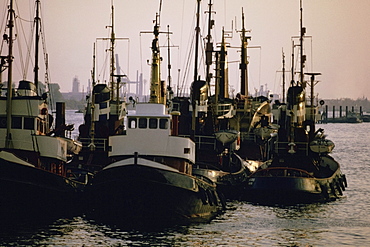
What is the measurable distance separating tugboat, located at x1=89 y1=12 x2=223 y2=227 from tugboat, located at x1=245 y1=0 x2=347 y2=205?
9.56 m

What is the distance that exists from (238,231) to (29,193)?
1297cm

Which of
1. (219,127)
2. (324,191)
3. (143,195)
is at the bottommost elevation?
(324,191)

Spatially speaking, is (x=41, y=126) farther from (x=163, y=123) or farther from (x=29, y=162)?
(x=163, y=123)

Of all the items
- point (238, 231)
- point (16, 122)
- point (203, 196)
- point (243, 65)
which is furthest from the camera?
point (243, 65)

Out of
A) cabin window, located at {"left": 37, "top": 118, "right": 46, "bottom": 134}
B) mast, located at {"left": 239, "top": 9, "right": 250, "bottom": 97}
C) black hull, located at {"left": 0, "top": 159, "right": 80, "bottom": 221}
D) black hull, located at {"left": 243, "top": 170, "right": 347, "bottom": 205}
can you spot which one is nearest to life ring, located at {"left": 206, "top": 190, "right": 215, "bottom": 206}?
black hull, located at {"left": 243, "top": 170, "right": 347, "bottom": 205}

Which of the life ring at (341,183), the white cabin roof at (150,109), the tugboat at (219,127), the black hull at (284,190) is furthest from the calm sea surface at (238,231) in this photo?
the life ring at (341,183)

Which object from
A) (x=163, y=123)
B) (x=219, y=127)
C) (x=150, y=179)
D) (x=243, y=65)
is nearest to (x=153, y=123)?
(x=163, y=123)

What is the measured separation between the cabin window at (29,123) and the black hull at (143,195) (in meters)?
6.88

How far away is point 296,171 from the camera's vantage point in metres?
68.3

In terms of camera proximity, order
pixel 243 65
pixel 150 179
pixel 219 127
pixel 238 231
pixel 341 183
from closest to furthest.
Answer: pixel 150 179 < pixel 238 231 < pixel 341 183 < pixel 219 127 < pixel 243 65

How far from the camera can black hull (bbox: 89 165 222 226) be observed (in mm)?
50656

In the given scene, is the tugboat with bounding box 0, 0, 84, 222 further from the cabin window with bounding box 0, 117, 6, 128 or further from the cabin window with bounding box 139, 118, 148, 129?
the cabin window with bounding box 139, 118, 148, 129

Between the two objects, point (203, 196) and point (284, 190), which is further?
point (284, 190)

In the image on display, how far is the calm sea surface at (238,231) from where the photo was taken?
154ft
